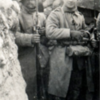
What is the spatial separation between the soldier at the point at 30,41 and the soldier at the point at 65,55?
97 millimetres

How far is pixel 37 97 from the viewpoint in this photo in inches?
159

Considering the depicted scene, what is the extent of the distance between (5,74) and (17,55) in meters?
0.35

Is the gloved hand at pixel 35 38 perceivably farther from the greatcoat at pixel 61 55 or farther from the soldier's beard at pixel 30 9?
the soldier's beard at pixel 30 9

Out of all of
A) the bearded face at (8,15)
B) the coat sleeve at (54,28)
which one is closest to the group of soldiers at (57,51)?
the coat sleeve at (54,28)

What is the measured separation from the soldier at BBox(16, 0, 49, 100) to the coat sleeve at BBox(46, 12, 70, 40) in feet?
0.19

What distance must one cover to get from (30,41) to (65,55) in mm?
449

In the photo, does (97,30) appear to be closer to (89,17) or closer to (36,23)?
(89,17)

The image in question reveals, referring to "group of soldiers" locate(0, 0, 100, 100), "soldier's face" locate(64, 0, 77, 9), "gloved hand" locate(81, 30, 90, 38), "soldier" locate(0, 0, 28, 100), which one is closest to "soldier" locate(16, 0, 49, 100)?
"group of soldiers" locate(0, 0, 100, 100)

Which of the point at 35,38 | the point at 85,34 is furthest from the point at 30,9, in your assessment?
the point at 85,34

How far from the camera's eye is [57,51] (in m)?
4.03

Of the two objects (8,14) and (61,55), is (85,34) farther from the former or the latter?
(8,14)

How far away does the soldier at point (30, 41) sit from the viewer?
3914 millimetres

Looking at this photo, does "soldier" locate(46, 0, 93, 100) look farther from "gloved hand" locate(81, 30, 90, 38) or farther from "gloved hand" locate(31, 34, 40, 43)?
"gloved hand" locate(31, 34, 40, 43)

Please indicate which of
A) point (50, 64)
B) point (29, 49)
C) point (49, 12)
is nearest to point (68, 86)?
point (50, 64)
